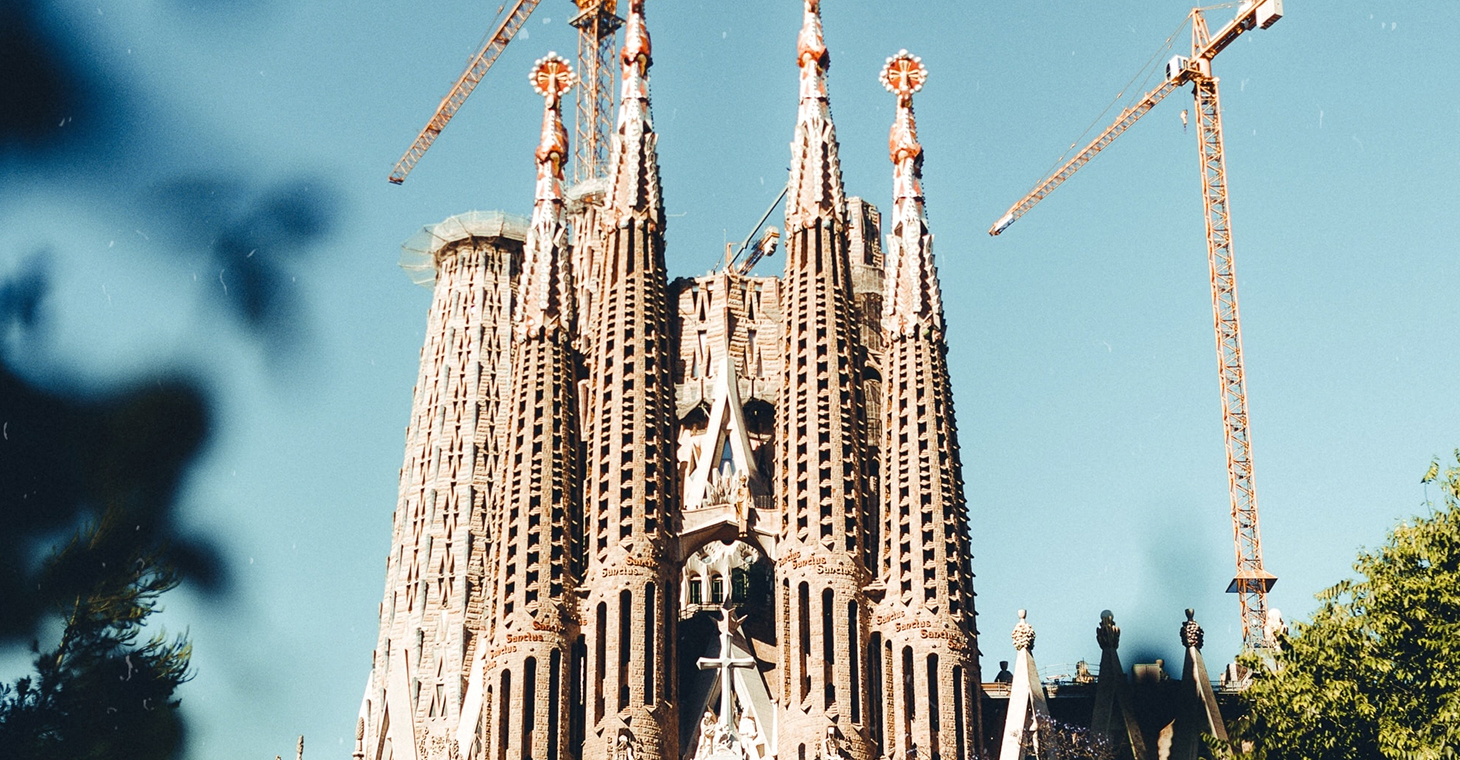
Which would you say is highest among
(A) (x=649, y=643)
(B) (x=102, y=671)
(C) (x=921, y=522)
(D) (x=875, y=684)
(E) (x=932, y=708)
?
(C) (x=921, y=522)

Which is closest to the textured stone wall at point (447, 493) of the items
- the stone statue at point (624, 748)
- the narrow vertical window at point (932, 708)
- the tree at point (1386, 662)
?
the stone statue at point (624, 748)

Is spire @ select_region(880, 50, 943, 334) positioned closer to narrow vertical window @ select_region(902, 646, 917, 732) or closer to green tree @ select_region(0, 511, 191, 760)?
narrow vertical window @ select_region(902, 646, 917, 732)

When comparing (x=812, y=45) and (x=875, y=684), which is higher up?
(x=812, y=45)

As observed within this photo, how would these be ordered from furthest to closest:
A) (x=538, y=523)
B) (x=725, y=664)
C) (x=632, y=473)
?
(x=632, y=473)
(x=538, y=523)
(x=725, y=664)

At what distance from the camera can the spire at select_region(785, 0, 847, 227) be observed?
1852 inches

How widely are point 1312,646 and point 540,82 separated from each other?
26201mm

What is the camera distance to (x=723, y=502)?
46.9 m

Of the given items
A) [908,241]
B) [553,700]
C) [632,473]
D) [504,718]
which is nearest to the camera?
[553,700]

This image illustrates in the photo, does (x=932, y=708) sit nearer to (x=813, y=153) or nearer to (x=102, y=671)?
(x=813, y=153)

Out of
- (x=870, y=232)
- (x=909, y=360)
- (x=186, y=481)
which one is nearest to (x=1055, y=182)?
(x=870, y=232)

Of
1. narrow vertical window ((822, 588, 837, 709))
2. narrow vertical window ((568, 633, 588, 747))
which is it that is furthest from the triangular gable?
narrow vertical window ((568, 633, 588, 747))

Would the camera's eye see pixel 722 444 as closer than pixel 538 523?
No

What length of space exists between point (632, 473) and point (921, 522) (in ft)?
20.7

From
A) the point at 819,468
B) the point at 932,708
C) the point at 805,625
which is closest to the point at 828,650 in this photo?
the point at 805,625
